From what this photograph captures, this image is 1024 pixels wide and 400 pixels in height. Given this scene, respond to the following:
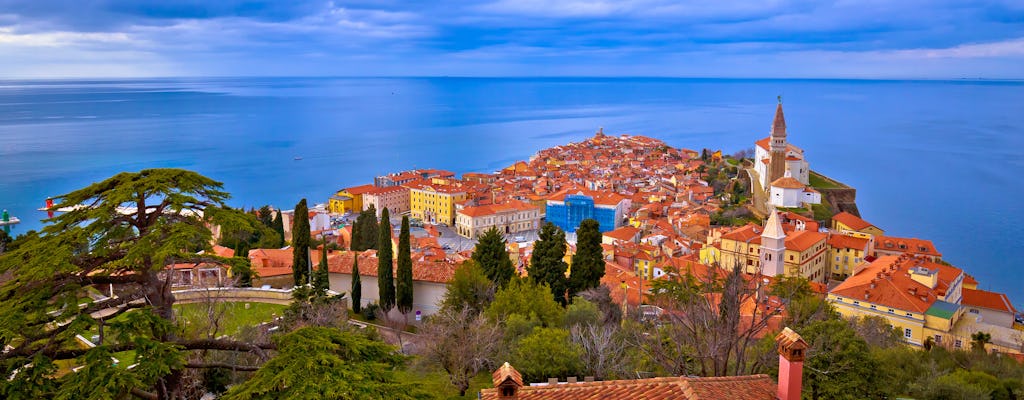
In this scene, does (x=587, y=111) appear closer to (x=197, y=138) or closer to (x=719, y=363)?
(x=197, y=138)

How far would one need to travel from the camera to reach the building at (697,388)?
5074mm

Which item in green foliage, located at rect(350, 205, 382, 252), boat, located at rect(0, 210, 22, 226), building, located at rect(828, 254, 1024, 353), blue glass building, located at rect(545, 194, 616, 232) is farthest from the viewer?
blue glass building, located at rect(545, 194, 616, 232)

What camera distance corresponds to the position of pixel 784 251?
25.0 m

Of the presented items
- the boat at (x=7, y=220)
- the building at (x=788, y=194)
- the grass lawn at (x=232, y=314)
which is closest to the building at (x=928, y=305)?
the building at (x=788, y=194)

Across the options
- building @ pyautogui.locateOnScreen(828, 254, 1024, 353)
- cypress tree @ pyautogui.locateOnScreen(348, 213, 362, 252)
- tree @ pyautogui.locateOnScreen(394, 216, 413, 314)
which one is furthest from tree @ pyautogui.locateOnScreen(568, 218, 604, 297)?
cypress tree @ pyautogui.locateOnScreen(348, 213, 362, 252)

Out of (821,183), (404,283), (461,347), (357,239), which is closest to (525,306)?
(461,347)

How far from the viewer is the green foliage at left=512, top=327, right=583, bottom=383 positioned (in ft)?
31.5

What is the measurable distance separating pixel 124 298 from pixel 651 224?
33047 millimetres

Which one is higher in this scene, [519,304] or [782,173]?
[782,173]

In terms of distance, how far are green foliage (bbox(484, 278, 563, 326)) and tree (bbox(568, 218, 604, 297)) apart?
8.71 ft

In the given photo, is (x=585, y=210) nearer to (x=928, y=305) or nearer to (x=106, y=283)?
(x=928, y=305)

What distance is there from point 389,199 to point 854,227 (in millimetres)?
28058

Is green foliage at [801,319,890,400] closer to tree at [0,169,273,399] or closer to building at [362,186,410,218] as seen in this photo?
tree at [0,169,273,399]

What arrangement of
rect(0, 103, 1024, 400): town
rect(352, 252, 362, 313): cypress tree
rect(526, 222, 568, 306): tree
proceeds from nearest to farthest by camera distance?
rect(0, 103, 1024, 400): town → rect(526, 222, 568, 306): tree → rect(352, 252, 362, 313): cypress tree
